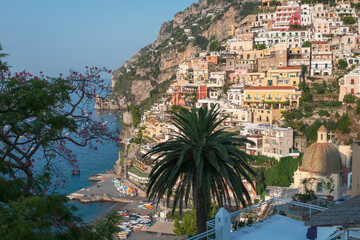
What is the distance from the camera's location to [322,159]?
3203 cm

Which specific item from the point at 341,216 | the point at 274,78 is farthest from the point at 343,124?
the point at 341,216

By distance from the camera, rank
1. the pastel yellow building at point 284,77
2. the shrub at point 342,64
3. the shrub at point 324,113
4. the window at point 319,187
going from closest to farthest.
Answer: the window at point 319,187 < the shrub at point 324,113 < the pastel yellow building at point 284,77 < the shrub at point 342,64

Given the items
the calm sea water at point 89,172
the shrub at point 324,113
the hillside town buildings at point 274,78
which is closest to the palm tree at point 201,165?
the hillside town buildings at point 274,78

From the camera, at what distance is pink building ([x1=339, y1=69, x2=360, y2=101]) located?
4847 centimetres

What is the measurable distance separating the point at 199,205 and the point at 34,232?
6.98 metres

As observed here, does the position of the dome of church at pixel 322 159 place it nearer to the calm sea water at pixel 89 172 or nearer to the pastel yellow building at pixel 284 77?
Answer: the pastel yellow building at pixel 284 77

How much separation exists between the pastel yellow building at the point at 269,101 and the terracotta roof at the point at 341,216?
42.5 meters

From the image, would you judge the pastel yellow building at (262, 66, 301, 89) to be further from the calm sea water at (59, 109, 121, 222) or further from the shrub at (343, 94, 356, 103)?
the calm sea water at (59, 109, 121, 222)

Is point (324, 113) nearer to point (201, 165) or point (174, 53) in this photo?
point (201, 165)

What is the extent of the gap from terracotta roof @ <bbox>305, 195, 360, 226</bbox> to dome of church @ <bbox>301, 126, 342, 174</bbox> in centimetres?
2370

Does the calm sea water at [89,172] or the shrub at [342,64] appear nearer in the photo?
the calm sea water at [89,172]

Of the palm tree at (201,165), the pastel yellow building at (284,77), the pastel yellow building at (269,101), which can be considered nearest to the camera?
the palm tree at (201,165)

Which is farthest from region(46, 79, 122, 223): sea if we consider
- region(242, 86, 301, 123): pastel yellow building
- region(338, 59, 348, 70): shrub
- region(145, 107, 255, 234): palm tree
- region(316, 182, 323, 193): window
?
region(338, 59, 348, 70): shrub

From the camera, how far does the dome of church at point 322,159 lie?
1250 inches
